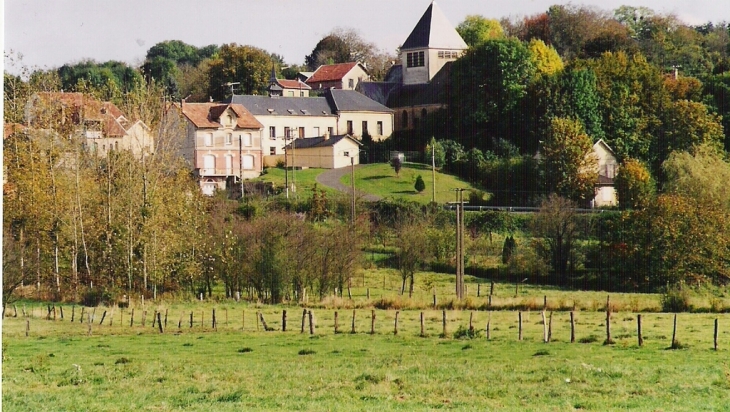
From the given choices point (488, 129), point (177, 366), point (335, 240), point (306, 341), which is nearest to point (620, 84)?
Answer: point (488, 129)

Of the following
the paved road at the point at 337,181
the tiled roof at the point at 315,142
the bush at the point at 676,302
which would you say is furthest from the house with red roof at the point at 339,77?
the bush at the point at 676,302

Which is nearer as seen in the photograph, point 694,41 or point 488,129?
point 488,129

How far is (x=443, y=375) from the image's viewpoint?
58.2 feet

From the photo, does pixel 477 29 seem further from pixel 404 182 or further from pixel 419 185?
pixel 419 185

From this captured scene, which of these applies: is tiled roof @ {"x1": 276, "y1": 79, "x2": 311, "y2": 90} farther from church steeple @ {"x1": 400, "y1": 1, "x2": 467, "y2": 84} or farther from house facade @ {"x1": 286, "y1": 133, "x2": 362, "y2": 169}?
house facade @ {"x1": 286, "y1": 133, "x2": 362, "y2": 169}

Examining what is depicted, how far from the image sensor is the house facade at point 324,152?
202ft

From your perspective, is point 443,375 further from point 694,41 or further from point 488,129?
point 694,41

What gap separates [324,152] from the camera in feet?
203

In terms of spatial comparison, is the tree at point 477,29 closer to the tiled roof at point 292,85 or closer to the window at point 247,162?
the tiled roof at point 292,85

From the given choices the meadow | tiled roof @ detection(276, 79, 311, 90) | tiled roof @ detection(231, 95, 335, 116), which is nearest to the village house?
the meadow

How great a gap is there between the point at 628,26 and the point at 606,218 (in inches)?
1275

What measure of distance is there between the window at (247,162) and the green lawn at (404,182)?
6.06 meters

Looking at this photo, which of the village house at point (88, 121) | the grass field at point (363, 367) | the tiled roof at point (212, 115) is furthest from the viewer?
the tiled roof at point (212, 115)

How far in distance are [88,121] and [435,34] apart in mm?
40263
